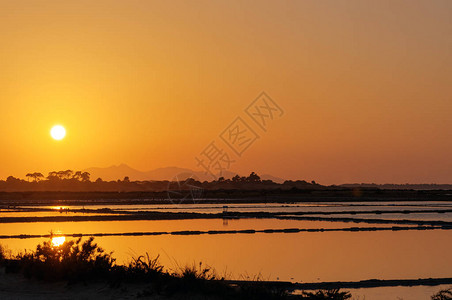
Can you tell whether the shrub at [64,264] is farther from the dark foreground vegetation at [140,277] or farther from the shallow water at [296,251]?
the shallow water at [296,251]

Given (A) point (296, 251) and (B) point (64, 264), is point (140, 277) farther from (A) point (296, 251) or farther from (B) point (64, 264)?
(A) point (296, 251)

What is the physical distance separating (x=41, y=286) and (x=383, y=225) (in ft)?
99.8

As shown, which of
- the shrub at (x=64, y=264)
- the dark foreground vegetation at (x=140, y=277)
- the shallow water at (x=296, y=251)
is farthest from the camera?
the shallow water at (x=296, y=251)

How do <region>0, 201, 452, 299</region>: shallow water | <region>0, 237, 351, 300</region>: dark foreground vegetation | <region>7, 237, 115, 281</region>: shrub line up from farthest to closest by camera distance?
1. <region>0, 201, 452, 299</region>: shallow water
2. <region>7, 237, 115, 281</region>: shrub
3. <region>0, 237, 351, 300</region>: dark foreground vegetation

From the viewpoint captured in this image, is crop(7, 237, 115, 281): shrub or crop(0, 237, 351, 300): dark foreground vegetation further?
crop(7, 237, 115, 281): shrub

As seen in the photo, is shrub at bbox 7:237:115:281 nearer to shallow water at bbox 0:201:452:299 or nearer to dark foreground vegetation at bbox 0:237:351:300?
dark foreground vegetation at bbox 0:237:351:300

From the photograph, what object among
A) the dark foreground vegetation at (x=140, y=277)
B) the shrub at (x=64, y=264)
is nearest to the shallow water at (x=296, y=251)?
the dark foreground vegetation at (x=140, y=277)

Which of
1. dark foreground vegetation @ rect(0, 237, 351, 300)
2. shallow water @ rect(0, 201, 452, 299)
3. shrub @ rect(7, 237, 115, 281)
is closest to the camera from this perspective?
dark foreground vegetation @ rect(0, 237, 351, 300)

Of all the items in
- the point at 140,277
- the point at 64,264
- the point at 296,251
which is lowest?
the point at 296,251

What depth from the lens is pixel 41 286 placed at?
48.9 ft

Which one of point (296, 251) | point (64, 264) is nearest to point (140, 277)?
point (64, 264)

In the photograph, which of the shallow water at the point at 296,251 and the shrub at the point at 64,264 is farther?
the shallow water at the point at 296,251

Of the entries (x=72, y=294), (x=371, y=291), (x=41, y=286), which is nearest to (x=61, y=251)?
(x=41, y=286)

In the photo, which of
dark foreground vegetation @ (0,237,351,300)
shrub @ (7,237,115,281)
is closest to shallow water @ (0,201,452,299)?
dark foreground vegetation @ (0,237,351,300)
